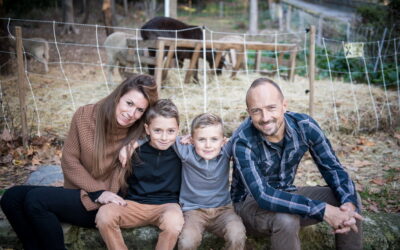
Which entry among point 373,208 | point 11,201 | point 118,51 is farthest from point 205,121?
point 118,51

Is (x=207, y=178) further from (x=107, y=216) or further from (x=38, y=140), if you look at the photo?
(x=38, y=140)

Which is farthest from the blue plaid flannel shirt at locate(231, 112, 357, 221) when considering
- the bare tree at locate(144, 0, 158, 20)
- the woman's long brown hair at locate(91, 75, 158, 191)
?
the bare tree at locate(144, 0, 158, 20)

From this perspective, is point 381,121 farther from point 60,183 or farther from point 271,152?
point 60,183

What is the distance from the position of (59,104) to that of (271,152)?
181 inches

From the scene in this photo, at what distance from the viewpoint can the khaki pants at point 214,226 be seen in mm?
2393

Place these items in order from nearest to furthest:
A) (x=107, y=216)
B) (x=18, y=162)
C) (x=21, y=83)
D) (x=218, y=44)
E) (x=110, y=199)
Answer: (x=107, y=216)
(x=110, y=199)
(x=18, y=162)
(x=21, y=83)
(x=218, y=44)

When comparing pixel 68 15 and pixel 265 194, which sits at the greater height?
pixel 68 15

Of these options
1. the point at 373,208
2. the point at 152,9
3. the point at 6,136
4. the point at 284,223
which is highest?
the point at 152,9

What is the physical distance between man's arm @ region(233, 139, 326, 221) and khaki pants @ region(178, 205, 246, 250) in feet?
0.69

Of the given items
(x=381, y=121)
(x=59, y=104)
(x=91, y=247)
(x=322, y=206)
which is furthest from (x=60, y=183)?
(x=381, y=121)

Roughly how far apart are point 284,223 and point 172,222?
2.13ft

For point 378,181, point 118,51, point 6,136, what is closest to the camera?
point 378,181

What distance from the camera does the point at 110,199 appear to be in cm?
254

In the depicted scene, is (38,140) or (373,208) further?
(38,140)
